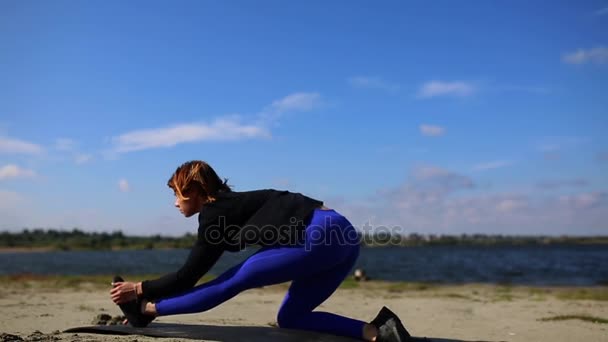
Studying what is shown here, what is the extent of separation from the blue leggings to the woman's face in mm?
535

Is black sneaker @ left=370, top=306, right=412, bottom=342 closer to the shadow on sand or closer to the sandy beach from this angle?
the shadow on sand

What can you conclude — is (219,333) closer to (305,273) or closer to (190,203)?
(305,273)

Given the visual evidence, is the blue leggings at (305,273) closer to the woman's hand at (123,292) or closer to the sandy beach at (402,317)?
the woman's hand at (123,292)

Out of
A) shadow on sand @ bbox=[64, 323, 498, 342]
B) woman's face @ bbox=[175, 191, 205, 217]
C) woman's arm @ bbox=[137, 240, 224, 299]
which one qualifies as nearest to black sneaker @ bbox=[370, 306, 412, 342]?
shadow on sand @ bbox=[64, 323, 498, 342]

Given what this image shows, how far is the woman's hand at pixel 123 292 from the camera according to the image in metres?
3.92

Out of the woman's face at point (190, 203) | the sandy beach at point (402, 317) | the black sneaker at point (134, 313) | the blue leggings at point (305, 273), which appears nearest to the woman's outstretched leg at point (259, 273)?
the blue leggings at point (305, 273)

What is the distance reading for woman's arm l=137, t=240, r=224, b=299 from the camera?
3.78 metres

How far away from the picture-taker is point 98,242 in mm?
128250

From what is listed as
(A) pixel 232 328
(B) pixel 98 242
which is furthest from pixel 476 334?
(B) pixel 98 242

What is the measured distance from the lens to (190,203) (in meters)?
4.01

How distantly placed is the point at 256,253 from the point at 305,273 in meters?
0.39

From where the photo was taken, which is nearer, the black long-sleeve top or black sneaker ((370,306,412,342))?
the black long-sleeve top

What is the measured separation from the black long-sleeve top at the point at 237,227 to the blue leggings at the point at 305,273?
8 cm

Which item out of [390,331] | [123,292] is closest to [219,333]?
[123,292]
